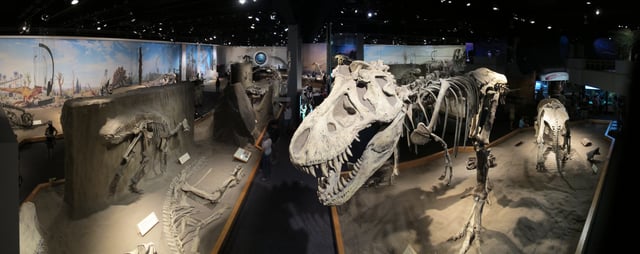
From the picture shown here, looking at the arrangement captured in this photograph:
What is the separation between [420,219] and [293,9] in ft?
21.4

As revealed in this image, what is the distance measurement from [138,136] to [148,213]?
1310mm

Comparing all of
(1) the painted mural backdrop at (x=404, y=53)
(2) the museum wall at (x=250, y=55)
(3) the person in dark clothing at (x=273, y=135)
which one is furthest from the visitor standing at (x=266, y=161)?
(2) the museum wall at (x=250, y=55)

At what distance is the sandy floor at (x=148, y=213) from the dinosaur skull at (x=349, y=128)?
8.76 ft

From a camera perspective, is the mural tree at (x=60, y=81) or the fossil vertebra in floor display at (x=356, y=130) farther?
the mural tree at (x=60, y=81)

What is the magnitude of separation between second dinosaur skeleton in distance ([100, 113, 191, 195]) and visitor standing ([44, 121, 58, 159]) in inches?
27.0

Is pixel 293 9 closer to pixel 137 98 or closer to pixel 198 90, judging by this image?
pixel 198 90

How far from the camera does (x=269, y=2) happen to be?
33.7 ft

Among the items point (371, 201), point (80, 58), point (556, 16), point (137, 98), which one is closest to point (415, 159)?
point (371, 201)

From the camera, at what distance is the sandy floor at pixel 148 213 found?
200 inches

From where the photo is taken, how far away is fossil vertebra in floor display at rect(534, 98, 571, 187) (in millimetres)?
7543

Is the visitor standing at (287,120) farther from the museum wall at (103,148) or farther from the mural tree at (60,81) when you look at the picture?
the mural tree at (60,81)

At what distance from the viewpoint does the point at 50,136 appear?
5.98 metres

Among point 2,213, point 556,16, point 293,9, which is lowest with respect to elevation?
point 2,213

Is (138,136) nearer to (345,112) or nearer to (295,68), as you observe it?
(345,112)
